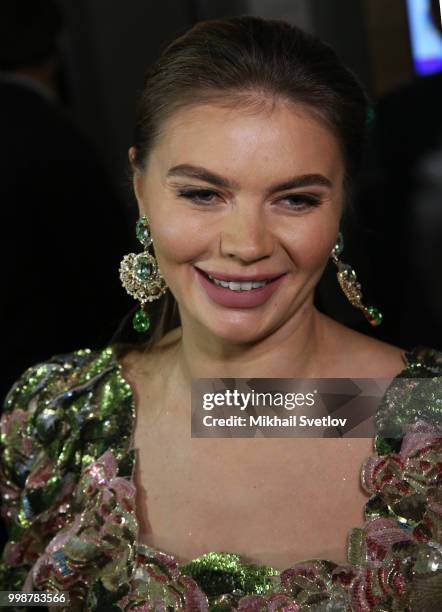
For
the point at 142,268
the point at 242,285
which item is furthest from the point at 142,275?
the point at 242,285

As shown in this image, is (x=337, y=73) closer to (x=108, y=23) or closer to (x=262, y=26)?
(x=262, y=26)

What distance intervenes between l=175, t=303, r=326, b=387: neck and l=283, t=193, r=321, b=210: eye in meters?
0.13

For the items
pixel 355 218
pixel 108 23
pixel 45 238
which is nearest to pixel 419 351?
pixel 355 218

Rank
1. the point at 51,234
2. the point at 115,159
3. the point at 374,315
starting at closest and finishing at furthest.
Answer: the point at 374,315 → the point at 51,234 → the point at 115,159

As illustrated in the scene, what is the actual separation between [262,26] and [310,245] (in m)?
0.23

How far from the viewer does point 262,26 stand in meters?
0.95

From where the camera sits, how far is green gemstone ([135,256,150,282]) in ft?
3.28

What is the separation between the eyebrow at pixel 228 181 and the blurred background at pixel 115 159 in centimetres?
9

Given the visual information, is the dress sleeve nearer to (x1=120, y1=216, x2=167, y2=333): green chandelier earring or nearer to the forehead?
(x1=120, y1=216, x2=167, y2=333): green chandelier earring

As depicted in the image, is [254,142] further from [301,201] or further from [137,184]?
[137,184]

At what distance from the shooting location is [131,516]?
103cm

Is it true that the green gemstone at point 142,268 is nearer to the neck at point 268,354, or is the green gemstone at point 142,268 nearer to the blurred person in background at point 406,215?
the neck at point 268,354

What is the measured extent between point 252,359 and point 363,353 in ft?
0.39

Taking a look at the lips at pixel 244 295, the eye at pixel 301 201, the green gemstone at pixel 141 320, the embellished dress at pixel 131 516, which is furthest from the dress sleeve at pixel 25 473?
the eye at pixel 301 201
